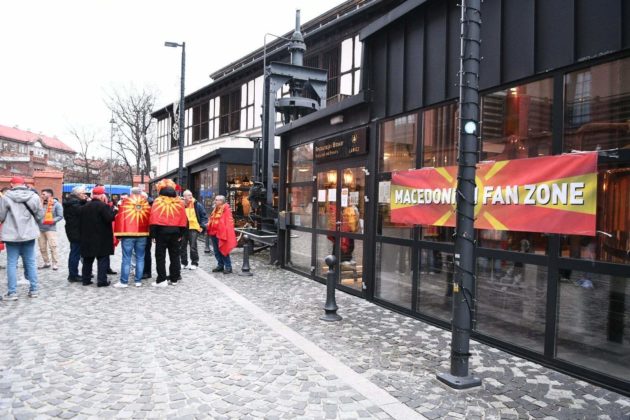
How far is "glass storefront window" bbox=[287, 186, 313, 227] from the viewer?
395 inches

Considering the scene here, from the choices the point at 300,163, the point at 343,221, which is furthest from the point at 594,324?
the point at 300,163

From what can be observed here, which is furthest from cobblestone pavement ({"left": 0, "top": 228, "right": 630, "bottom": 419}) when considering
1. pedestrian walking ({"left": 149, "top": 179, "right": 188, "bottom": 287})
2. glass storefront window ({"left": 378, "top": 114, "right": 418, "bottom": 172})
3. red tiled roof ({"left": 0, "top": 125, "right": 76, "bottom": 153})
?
red tiled roof ({"left": 0, "top": 125, "right": 76, "bottom": 153})

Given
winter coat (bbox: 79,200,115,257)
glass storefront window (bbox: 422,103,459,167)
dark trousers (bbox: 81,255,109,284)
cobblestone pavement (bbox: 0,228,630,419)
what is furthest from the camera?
dark trousers (bbox: 81,255,109,284)

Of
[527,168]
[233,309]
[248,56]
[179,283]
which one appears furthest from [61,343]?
[248,56]

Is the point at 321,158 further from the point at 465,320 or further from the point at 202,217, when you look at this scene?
the point at 465,320

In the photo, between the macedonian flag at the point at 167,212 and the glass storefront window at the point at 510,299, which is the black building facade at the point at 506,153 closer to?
the glass storefront window at the point at 510,299

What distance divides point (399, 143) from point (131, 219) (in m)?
5.23

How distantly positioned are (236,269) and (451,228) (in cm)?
624

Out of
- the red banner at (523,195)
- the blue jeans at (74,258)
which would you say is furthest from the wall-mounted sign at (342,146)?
the blue jeans at (74,258)

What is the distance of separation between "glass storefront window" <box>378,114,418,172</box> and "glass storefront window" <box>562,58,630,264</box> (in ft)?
7.87

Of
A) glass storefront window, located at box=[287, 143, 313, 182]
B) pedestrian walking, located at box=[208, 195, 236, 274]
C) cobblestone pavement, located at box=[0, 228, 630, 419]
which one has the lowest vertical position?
cobblestone pavement, located at box=[0, 228, 630, 419]

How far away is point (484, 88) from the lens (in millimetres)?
5441

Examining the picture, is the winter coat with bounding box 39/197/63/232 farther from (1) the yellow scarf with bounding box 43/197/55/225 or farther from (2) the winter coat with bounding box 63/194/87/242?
(2) the winter coat with bounding box 63/194/87/242

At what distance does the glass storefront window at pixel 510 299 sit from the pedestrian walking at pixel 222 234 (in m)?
5.80
